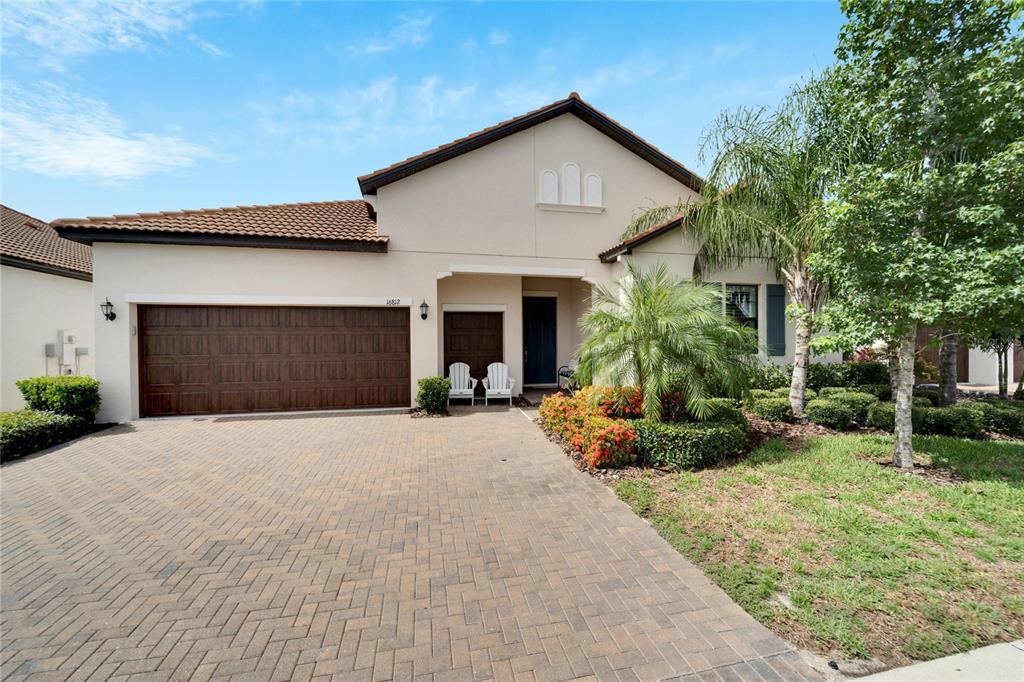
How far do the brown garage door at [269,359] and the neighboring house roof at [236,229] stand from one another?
64.8 inches

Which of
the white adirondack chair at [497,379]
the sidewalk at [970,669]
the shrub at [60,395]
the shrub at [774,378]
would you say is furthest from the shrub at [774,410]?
the shrub at [60,395]

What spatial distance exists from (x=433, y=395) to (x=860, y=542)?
8334 mm

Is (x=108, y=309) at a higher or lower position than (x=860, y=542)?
higher

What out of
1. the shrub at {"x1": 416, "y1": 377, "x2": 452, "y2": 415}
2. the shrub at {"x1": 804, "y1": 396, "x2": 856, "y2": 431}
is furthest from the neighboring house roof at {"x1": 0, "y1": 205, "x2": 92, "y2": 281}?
the shrub at {"x1": 804, "y1": 396, "x2": 856, "y2": 431}

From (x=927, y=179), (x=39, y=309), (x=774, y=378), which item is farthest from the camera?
(x=39, y=309)

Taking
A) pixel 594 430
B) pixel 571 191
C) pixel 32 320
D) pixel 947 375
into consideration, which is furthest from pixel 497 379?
pixel 32 320

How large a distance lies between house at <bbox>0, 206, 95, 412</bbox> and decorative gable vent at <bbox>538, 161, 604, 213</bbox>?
523 inches

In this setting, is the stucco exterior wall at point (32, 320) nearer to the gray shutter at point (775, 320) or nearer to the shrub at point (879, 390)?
the gray shutter at point (775, 320)

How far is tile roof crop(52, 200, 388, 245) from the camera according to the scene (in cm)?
924

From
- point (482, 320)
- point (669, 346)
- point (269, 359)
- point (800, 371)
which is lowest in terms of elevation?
point (800, 371)

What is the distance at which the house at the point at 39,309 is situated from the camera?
10891 mm

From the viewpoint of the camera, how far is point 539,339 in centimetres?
1434

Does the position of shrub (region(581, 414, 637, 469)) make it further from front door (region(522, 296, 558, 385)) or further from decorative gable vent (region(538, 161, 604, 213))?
front door (region(522, 296, 558, 385))

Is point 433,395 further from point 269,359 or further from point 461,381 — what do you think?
point 269,359
